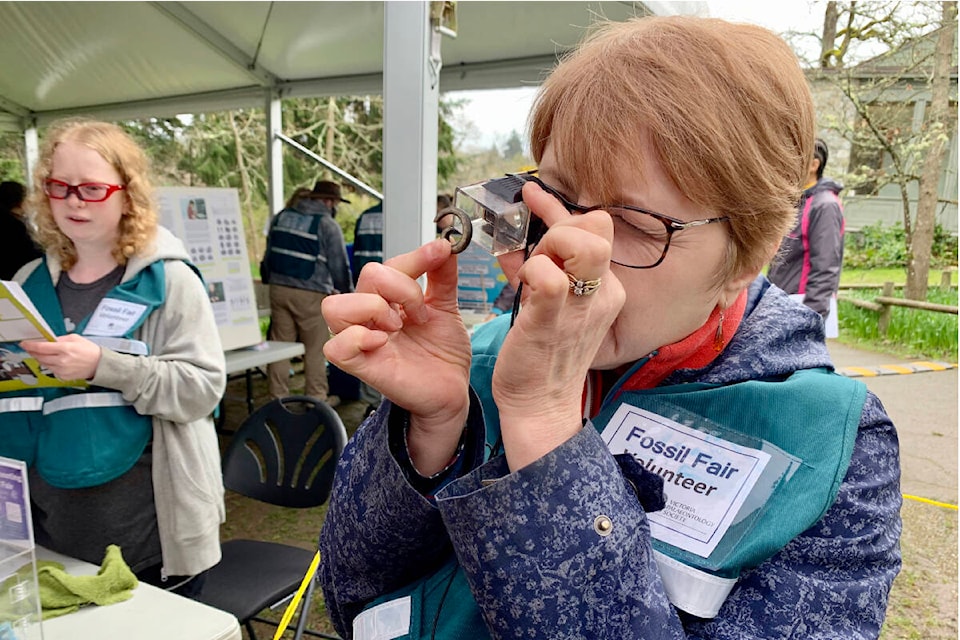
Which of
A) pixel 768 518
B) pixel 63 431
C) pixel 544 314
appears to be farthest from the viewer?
pixel 63 431

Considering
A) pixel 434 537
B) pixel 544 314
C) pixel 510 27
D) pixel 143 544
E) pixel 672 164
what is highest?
pixel 510 27

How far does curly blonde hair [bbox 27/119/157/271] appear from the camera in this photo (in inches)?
78.4

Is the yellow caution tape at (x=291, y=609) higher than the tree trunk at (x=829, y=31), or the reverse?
the tree trunk at (x=829, y=31)

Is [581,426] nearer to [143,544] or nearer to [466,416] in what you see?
[466,416]

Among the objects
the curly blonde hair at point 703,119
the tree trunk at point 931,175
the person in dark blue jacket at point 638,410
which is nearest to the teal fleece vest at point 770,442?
the person in dark blue jacket at point 638,410

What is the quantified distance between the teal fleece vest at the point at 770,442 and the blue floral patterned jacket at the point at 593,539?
0.09 feet

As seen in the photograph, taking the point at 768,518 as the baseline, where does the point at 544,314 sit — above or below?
above

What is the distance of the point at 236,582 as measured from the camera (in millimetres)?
2150

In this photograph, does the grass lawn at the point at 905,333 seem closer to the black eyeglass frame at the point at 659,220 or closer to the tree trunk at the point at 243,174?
the black eyeglass frame at the point at 659,220

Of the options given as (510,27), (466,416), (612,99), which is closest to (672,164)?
(612,99)

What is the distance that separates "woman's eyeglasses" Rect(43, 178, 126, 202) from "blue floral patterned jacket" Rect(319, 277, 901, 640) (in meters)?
1.55

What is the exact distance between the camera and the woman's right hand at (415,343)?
759mm

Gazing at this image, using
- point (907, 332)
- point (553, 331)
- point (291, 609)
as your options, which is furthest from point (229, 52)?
point (907, 332)

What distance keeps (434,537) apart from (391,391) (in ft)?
0.73
